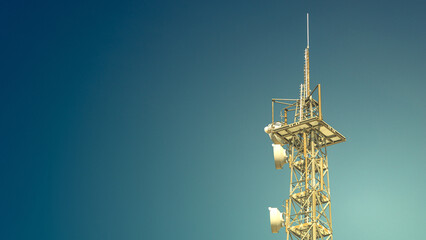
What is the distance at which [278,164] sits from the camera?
6869 cm

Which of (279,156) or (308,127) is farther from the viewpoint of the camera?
(279,156)

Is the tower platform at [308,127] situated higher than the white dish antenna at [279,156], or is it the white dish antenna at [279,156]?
the tower platform at [308,127]

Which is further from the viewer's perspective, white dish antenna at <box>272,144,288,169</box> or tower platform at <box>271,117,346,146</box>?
white dish antenna at <box>272,144,288,169</box>

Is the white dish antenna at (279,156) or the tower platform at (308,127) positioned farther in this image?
the white dish antenna at (279,156)

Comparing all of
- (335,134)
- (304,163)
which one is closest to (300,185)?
(304,163)

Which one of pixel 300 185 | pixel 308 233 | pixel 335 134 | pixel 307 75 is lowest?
pixel 308 233

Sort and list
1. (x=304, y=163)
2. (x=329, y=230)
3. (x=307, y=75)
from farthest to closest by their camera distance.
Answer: (x=307, y=75), (x=304, y=163), (x=329, y=230)

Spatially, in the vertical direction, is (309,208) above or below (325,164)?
below

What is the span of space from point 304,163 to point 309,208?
17.1 feet

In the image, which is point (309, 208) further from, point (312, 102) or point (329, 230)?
point (312, 102)

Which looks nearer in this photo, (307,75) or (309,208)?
(309,208)

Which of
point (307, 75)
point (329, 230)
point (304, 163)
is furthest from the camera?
point (307, 75)

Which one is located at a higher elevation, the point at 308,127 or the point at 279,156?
the point at 308,127

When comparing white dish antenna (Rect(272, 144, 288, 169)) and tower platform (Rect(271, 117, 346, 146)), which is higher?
tower platform (Rect(271, 117, 346, 146))
